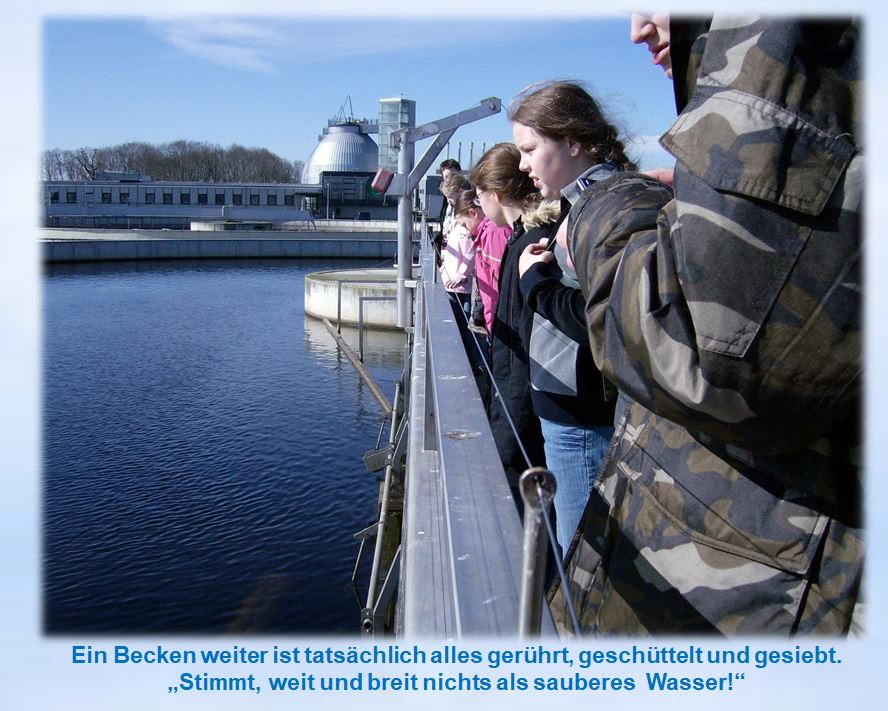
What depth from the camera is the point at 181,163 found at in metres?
78.4

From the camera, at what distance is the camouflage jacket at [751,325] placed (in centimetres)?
91

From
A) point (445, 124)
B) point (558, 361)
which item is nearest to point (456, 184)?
point (445, 124)

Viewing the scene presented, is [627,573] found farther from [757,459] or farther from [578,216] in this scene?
[578,216]

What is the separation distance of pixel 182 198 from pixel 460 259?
2288 inches

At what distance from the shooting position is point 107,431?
42.0 feet

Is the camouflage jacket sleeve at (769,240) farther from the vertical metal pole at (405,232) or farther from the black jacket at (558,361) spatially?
the vertical metal pole at (405,232)

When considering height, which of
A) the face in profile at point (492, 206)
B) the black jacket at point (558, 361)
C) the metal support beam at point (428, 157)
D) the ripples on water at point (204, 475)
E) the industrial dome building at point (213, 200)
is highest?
→ the industrial dome building at point (213, 200)

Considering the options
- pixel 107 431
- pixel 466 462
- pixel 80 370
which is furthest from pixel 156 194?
pixel 466 462

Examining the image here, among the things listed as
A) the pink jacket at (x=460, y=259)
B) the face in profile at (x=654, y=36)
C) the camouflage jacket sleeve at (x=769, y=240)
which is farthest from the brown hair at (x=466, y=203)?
the camouflage jacket sleeve at (x=769, y=240)

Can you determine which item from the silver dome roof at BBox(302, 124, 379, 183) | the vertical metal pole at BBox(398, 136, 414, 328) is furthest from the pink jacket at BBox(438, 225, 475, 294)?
the silver dome roof at BBox(302, 124, 379, 183)

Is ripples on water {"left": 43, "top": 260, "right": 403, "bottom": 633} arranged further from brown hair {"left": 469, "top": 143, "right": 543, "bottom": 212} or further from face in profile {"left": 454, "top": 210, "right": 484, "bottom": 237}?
brown hair {"left": 469, "top": 143, "right": 543, "bottom": 212}

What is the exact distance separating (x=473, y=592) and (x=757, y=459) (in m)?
0.41

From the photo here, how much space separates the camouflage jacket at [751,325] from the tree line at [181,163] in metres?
63.5

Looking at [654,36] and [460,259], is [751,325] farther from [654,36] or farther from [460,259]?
[460,259]
